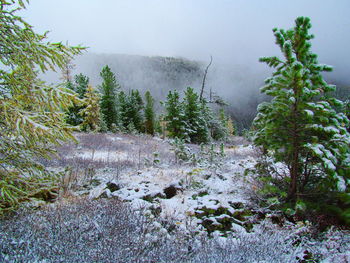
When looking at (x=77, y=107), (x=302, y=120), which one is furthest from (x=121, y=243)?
(x=77, y=107)

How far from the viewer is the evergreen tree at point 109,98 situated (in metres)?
30.0

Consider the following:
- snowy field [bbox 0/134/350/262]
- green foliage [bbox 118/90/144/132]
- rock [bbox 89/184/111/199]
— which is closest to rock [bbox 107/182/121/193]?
snowy field [bbox 0/134/350/262]

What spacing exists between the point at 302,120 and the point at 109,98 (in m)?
29.0

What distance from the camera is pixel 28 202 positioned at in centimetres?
462

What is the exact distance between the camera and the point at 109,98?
100 ft

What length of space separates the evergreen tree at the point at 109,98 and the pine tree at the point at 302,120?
27507 mm

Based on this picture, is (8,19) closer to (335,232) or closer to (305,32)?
(305,32)

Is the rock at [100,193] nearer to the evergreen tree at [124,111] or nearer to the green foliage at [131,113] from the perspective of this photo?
the green foliage at [131,113]

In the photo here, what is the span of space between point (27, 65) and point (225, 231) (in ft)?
17.0

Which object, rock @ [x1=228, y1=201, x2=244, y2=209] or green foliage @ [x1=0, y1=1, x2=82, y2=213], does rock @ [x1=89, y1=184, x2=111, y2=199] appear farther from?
rock @ [x1=228, y1=201, x2=244, y2=209]

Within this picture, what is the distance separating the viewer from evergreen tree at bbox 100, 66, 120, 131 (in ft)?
98.3

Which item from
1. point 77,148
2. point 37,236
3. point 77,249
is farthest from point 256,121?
point 77,148

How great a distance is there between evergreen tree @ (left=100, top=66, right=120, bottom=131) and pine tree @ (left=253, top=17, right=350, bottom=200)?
90.2 feet

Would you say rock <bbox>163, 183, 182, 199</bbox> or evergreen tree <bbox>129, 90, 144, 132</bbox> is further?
evergreen tree <bbox>129, 90, 144, 132</bbox>
